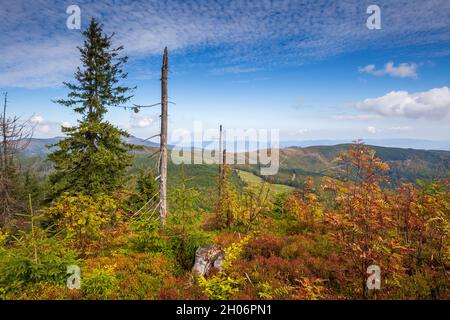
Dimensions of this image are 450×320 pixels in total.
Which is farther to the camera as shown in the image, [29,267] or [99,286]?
[99,286]

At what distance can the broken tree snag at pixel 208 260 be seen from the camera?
7.80 meters

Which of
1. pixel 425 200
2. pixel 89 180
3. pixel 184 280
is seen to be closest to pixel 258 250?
pixel 184 280

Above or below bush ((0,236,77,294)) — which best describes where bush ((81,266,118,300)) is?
below

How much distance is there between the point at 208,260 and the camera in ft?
26.5

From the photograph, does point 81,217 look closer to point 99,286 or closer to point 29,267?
point 29,267

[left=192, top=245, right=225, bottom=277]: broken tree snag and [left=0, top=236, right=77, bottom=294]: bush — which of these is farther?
[left=192, top=245, right=225, bottom=277]: broken tree snag

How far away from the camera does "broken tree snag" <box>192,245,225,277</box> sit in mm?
7805

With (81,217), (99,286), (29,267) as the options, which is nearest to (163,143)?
(81,217)

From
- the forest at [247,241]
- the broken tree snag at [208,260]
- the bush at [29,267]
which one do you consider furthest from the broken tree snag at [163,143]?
the bush at [29,267]

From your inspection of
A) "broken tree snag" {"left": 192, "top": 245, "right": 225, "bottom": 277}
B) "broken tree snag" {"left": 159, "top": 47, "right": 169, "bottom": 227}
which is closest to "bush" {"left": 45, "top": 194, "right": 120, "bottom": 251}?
"broken tree snag" {"left": 159, "top": 47, "right": 169, "bottom": 227}

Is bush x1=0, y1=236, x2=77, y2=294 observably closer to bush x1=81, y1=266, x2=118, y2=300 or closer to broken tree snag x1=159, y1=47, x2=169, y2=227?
bush x1=81, y1=266, x2=118, y2=300

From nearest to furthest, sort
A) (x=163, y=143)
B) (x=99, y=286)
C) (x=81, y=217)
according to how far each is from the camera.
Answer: (x=99, y=286) < (x=81, y=217) < (x=163, y=143)

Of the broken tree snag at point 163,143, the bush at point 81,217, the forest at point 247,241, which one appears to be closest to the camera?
the forest at point 247,241

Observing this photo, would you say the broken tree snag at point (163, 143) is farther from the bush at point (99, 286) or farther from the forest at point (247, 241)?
the bush at point (99, 286)
